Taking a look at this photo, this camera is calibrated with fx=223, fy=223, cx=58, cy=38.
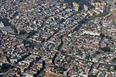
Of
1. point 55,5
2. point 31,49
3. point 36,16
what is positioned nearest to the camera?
point 31,49

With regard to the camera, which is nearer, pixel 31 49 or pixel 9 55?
pixel 9 55

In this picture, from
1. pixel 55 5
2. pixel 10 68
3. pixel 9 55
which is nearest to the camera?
pixel 10 68

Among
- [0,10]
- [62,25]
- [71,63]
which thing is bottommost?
[71,63]

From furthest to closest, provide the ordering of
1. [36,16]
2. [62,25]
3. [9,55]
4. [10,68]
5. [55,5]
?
1. [55,5]
2. [36,16]
3. [62,25]
4. [9,55]
5. [10,68]

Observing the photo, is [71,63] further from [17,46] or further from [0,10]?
[0,10]

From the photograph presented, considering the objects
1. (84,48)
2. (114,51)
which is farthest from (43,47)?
(114,51)

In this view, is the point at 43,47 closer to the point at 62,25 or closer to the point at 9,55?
the point at 9,55

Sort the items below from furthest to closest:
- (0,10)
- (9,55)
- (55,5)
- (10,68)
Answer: (55,5) < (0,10) < (9,55) < (10,68)

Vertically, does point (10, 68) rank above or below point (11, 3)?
below

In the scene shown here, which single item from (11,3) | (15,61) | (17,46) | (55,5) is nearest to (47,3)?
(55,5)
